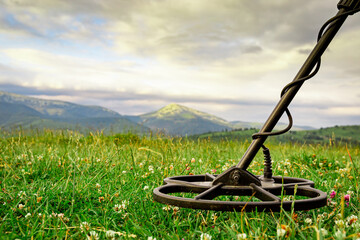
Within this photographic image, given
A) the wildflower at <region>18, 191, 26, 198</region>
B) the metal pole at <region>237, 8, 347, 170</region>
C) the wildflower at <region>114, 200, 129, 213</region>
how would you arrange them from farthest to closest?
the wildflower at <region>18, 191, 26, 198</region>, the wildflower at <region>114, 200, 129, 213</region>, the metal pole at <region>237, 8, 347, 170</region>

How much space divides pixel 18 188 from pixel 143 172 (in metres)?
1.92

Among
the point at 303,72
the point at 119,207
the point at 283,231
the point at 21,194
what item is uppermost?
the point at 303,72

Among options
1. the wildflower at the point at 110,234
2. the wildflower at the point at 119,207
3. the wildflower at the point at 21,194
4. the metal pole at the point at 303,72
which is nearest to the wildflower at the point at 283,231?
the metal pole at the point at 303,72

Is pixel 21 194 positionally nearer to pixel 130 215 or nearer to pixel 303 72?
pixel 130 215

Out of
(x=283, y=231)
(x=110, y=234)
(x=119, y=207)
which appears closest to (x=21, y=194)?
(x=119, y=207)

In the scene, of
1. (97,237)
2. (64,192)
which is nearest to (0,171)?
(64,192)

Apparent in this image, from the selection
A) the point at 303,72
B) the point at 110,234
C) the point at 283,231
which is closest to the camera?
the point at 283,231

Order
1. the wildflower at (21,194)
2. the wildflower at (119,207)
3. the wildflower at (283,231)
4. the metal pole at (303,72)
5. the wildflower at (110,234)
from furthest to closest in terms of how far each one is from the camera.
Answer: the wildflower at (21,194), the wildflower at (119,207), the metal pole at (303,72), the wildflower at (110,234), the wildflower at (283,231)

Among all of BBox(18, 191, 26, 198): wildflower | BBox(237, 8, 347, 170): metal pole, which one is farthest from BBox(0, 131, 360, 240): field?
BBox(237, 8, 347, 170): metal pole

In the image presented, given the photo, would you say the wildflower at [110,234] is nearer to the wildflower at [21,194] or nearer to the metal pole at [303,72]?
the metal pole at [303,72]

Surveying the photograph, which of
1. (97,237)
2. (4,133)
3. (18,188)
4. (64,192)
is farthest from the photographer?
(4,133)

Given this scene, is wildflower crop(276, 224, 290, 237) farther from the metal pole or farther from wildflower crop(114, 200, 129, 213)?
wildflower crop(114, 200, 129, 213)

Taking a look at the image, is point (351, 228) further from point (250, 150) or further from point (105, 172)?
point (105, 172)

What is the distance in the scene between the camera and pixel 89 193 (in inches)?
156
